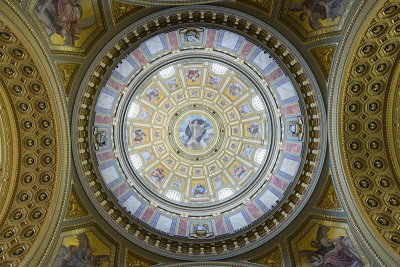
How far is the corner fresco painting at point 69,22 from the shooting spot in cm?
1473

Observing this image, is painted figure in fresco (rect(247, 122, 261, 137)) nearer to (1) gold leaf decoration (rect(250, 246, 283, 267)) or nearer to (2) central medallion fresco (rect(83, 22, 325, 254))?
(2) central medallion fresco (rect(83, 22, 325, 254))

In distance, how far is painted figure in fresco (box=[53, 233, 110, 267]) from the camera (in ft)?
57.9

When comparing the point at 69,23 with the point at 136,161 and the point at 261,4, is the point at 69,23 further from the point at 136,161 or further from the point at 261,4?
the point at 136,161

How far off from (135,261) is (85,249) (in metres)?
3.13

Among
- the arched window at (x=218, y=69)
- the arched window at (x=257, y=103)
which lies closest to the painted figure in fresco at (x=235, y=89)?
the arched window at (x=218, y=69)

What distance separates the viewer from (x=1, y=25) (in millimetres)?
13469

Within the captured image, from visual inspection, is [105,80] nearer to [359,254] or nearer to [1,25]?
[1,25]

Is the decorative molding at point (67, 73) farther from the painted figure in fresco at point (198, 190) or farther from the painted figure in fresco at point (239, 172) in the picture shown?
the painted figure in fresco at point (239, 172)

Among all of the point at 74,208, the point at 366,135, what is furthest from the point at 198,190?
the point at 366,135

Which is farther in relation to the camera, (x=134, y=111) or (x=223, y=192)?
(x=223, y=192)

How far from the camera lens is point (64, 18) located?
50.6ft

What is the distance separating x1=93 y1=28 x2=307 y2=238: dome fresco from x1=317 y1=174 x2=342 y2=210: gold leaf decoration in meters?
2.21

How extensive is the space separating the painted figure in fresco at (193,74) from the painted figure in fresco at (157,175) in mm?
9235

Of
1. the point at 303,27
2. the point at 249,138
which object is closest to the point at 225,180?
the point at 249,138
